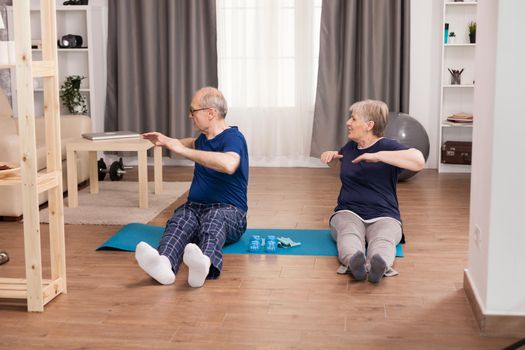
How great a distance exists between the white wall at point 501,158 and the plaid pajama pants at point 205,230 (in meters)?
1.19

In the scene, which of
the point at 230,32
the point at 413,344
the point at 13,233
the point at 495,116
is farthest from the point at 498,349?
the point at 230,32

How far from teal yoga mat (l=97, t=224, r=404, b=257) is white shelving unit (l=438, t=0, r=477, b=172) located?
8.55ft

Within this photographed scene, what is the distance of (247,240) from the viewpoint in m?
4.09

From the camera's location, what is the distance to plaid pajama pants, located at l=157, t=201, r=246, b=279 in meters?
3.47

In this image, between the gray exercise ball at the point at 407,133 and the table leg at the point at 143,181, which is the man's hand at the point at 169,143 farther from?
the gray exercise ball at the point at 407,133

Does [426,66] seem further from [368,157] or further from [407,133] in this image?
[368,157]

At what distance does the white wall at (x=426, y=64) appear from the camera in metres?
6.49

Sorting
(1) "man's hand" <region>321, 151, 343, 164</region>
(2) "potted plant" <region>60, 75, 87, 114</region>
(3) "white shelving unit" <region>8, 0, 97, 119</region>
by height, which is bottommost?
(1) "man's hand" <region>321, 151, 343, 164</region>

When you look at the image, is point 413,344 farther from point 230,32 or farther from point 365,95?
point 230,32

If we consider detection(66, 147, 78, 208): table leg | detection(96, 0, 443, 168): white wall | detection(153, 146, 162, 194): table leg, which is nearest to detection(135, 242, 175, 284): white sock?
detection(66, 147, 78, 208): table leg

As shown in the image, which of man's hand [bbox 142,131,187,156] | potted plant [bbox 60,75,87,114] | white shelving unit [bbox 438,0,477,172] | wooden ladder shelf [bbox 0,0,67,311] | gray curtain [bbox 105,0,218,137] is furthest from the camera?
potted plant [bbox 60,75,87,114]

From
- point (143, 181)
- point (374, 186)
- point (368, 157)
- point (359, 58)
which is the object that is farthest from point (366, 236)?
point (359, 58)

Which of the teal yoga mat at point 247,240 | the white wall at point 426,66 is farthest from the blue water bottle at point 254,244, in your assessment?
the white wall at point 426,66

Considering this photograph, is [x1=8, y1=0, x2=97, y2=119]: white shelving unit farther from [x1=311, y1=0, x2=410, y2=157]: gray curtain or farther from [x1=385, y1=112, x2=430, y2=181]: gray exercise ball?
[x1=385, y1=112, x2=430, y2=181]: gray exercise ball
